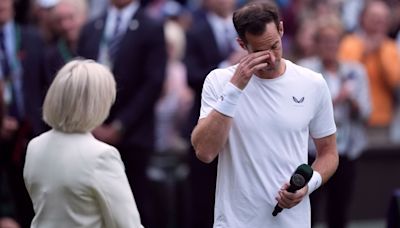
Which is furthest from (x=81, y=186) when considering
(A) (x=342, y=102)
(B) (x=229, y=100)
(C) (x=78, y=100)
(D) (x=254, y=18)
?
(A) (x=342, y=102)

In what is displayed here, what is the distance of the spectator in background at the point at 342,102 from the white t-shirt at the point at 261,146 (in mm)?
3920

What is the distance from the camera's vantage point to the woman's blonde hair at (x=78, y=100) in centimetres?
553

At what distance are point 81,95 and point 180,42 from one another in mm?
7195

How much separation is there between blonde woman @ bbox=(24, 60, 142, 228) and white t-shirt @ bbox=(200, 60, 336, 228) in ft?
1.60

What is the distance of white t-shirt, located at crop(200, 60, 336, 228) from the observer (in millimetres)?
5539

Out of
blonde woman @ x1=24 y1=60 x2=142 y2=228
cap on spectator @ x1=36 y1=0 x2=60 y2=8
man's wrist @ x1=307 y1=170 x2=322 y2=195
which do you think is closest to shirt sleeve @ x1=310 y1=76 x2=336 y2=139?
man's wrist @ x1=307 y1=170 x2=322 y2=195

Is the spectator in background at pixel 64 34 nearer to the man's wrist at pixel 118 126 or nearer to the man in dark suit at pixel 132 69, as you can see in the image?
the man in dark suit at pixel 132 69

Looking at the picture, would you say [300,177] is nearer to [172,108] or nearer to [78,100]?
[78,100]

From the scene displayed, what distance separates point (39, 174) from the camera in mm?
5574

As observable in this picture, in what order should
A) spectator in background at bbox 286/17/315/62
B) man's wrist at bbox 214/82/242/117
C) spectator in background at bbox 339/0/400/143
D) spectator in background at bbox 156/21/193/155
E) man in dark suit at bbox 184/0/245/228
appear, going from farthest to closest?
spectator in background at bbox 286/17/315/62, spectator in background at bbox 156/21/193/155, spectator in background at bbox 339/0/400/143, man in dark suit at bbox 184/0/245/228, man's wrist at bbox 214/82/242/117

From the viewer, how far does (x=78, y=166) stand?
215 inches

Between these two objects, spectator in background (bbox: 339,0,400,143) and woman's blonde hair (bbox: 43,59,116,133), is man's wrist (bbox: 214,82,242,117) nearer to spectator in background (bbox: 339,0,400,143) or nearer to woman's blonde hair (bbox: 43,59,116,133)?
woman's blonde hair (bbox: 43,59,116,133)

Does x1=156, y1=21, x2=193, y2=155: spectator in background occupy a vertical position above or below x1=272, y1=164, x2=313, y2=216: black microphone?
below

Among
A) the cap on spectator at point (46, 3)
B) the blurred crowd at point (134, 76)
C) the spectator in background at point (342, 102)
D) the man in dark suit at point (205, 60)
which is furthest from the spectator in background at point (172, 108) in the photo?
the spectator in background at point (342, 102)
